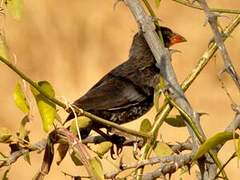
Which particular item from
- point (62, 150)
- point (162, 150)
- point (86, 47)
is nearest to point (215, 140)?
point (162, 150)

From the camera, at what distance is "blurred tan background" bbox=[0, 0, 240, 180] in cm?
845

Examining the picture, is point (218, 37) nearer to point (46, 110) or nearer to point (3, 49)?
point (46, 110)

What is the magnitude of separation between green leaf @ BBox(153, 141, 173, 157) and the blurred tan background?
6.63 m

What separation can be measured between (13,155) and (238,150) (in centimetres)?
44

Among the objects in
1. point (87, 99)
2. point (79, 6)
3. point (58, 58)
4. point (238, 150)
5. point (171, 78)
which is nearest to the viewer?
point (238, 150)

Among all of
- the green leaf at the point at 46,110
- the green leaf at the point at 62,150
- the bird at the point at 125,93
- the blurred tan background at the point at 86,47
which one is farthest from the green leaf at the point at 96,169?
the blurred tan background at the point at 86,47

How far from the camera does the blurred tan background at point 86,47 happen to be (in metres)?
8.45

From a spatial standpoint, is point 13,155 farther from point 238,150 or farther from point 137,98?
point 137,98

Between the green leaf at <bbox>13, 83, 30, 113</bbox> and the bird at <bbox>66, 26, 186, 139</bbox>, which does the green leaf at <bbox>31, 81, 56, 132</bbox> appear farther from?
the bird at <bbox>66, 26, 186, 139</bbox>

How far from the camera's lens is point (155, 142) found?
144 centimetres

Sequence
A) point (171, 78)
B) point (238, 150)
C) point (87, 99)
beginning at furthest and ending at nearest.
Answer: point (87, 99) → point (171, 78) → point (238, 150)

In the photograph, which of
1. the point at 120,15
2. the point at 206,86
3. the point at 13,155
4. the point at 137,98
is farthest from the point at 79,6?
Result: the point at 13,155

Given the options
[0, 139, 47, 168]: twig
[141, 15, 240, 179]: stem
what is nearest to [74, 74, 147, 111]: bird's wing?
[0, 139, 47, 168]: twig

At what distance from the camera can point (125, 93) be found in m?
3.13
